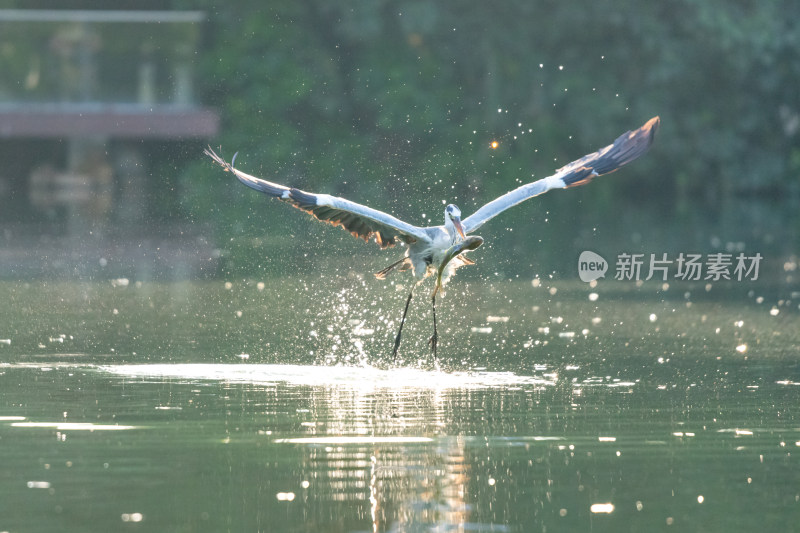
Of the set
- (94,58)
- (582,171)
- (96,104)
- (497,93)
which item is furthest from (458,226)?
(497,93)

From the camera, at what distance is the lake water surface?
27.3 ft

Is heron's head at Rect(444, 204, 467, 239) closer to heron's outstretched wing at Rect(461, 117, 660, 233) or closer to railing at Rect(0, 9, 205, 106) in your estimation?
heron's outstretched wing at Rect(461, 117, 660, 233)

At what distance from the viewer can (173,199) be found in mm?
39531

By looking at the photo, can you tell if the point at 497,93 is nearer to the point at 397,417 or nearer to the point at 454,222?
the point at 454,222

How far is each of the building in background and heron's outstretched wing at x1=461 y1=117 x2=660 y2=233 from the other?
24905mm

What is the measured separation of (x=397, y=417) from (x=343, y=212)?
101 inches

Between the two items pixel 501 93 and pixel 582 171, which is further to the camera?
pixel 501 93

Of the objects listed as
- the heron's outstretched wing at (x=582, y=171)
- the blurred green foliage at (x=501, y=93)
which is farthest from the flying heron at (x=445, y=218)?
the blurred green foliage at (x=501, y=93)

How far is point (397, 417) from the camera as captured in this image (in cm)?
1084

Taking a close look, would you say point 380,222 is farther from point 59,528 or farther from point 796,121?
point 796,121

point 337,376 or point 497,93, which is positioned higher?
point 497,93

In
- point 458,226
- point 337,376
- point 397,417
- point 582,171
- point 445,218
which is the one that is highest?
point 582,171

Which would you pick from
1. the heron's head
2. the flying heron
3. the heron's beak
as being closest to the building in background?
the flying heron

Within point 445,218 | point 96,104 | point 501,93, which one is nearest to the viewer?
point 445,218
